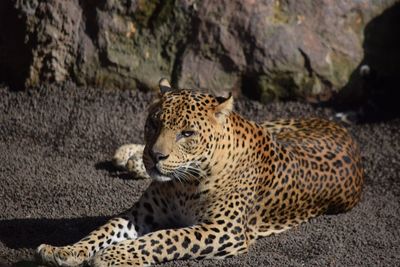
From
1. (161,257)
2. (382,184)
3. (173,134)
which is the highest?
(173,134)

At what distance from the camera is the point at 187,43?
44.5 ft

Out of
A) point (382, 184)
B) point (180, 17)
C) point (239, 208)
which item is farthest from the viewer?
point (180, 17)

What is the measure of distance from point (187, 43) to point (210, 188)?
423cm

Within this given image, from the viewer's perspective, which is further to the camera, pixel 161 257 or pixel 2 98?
pixel 2 98

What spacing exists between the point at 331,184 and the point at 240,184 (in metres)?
1.26

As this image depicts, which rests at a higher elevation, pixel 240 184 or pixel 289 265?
pixel 240 184

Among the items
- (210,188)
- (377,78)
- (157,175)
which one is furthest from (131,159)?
(377,78)

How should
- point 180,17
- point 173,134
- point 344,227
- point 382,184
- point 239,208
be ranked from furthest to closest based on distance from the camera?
point 180,17 → point 382,184 → point 344,227 → point 239,208 → point 173,134

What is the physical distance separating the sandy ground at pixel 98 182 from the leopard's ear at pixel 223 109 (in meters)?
1.37

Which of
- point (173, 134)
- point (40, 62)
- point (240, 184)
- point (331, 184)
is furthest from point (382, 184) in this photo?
point (40, 62)

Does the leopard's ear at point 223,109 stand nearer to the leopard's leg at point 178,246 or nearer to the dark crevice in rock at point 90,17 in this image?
the leopard's leg at point 178,246

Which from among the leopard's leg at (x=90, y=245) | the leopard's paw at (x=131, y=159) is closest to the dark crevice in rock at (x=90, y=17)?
the leopard's paw at (x=131, y=159)

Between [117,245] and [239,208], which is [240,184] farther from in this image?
[117,245]

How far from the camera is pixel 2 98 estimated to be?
13.5 meters
